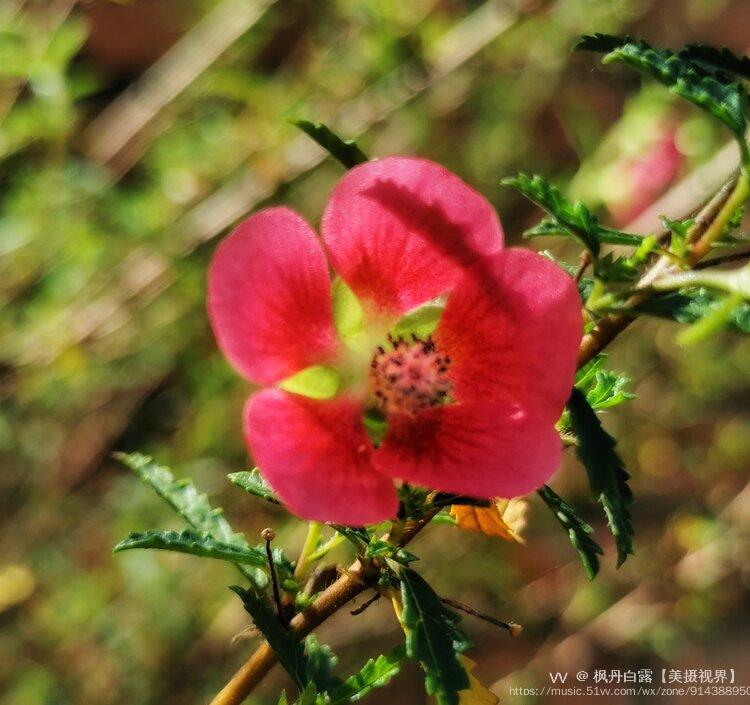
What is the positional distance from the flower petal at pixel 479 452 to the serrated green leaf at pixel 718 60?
333 millimetres

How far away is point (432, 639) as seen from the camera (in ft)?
2.10

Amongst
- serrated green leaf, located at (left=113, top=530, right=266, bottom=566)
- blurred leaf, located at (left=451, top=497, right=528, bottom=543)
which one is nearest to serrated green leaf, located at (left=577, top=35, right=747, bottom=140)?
blurred leaf, located at (left=451, top=497, right=528, bottom=543)

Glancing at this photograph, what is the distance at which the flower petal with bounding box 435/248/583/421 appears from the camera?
0.63m

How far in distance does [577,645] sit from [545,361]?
2096 millimetres

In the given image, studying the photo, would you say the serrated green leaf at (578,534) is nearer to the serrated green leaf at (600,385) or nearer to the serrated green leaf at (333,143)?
the serrated green leaf at (600,385)

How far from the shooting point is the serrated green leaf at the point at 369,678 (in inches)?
29.8

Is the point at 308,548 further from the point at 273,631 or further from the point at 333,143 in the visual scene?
the point at 333,143

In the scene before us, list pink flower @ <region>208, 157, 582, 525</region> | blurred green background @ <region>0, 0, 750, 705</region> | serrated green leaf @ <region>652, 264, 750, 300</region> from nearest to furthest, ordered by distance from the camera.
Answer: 1. serrated green leaf @ <region>652, 264, 750, 300</region>
2. pink flower @ <region>208, 157, 582, 525</region>
3. blurred green background @ <region>0, 0, 750, 705</region>

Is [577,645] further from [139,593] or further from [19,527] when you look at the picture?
[19,527]

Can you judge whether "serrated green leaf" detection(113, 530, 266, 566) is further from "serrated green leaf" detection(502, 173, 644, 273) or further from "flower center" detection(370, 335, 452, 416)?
"serrated green leaf" detection(502, 173, 644, 273)

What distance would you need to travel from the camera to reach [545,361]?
64 cm

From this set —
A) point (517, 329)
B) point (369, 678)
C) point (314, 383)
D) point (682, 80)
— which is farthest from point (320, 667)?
point (682, 80)

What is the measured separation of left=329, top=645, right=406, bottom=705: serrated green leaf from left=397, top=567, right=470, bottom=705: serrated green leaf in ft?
0.34

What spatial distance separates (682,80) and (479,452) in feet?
1.04
